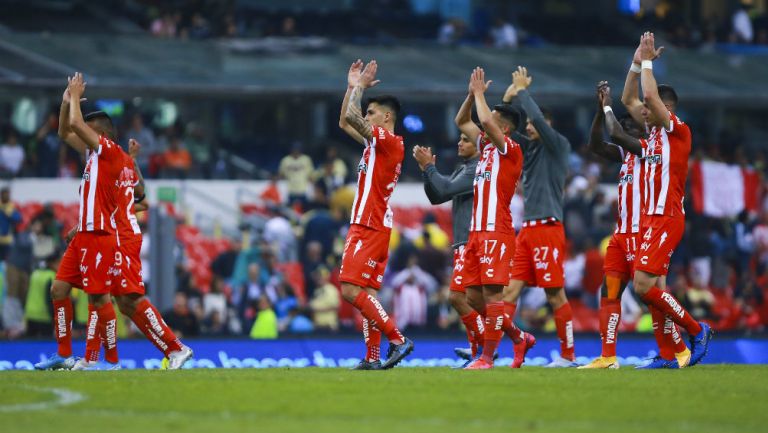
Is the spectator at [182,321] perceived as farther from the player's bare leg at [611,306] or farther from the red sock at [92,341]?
the player's bare leg at [611,306]

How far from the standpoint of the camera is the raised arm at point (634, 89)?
53.9 feet

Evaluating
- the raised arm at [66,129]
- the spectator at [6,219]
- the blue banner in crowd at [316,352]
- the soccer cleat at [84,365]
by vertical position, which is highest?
the raised arm at [66,129]

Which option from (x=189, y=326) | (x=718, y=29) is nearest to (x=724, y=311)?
(x=189, y=326)

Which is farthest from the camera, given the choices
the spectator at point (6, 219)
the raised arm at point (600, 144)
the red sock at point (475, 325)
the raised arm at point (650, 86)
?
the spectator at point (6, 219)

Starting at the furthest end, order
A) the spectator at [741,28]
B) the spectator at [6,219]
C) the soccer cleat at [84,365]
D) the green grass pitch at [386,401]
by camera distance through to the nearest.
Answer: the spectator at [741,28], the spectator at [6,219], the soccer cleat at [84,365], the green grass pitch at [386,401]

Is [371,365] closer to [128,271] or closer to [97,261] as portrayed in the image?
[128,271]

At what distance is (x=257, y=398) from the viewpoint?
13.3 meters

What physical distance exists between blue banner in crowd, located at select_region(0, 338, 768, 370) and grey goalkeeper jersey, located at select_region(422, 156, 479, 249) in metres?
4.59

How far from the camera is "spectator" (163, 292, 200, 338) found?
24.3 m

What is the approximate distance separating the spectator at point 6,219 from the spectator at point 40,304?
3.26 m

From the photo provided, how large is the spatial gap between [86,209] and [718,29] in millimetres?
34115

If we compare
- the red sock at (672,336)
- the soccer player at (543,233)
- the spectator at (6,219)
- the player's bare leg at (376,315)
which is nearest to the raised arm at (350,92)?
the player's bare leg at (376,315)

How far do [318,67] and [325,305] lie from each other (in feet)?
37.1

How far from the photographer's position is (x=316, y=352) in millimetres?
23734
